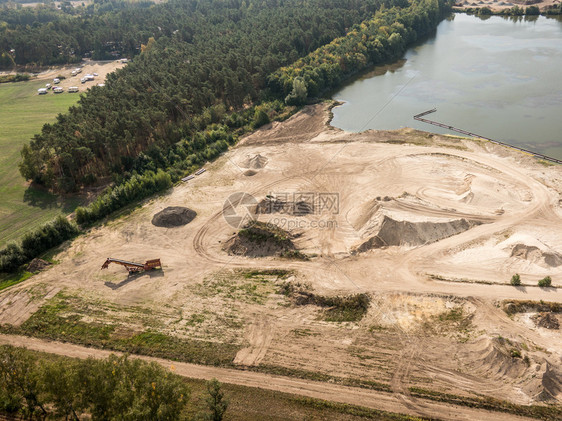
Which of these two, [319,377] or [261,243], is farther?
[261,243]

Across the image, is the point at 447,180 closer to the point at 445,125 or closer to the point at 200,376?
the point at 445,125

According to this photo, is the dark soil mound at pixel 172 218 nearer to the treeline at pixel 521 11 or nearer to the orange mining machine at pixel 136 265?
the orange mining machine at pixel 136 265

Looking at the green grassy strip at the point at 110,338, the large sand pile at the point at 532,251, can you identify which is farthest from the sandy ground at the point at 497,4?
the green grassy strip at the point at 110,338

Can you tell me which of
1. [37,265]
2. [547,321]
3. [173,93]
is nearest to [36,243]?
[37,265]

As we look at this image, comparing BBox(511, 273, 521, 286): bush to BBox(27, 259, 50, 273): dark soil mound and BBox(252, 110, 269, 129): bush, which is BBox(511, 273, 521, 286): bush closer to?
BBox(27, 259, 50, 273): dark soil mound

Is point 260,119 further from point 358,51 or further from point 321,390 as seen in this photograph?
point 321,390

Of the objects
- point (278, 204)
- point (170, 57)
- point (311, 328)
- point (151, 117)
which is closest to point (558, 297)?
point (311, 328)

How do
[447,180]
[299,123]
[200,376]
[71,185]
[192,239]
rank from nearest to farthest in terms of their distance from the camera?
1. [200,376]
2. [192,239]
3. [447,180]
4. [71,185]
5. [299,123]

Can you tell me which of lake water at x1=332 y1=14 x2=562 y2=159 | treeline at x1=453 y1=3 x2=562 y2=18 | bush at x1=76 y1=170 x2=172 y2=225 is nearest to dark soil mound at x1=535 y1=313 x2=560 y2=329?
lake water at x1=332 y1=14 x2=562 y2=159
